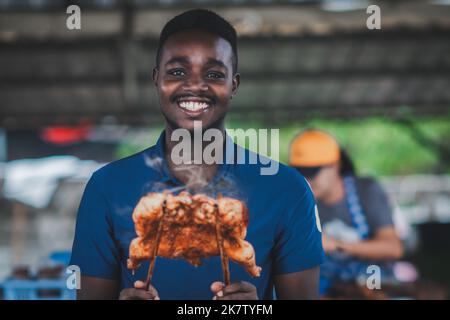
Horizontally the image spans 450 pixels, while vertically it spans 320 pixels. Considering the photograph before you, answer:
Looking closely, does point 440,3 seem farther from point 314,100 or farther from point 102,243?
point 102,243

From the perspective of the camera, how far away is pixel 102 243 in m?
2.03

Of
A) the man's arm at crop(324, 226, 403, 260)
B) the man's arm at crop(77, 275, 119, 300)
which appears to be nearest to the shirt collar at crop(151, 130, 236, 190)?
the man's arm at crop(77, 275, 119, 300)

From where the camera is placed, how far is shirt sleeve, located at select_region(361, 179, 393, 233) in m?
3.47

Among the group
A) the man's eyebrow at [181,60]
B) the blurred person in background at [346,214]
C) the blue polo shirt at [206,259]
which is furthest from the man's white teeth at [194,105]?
the blurred person in background at [346,214]

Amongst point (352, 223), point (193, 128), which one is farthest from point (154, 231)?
point (352, 223)

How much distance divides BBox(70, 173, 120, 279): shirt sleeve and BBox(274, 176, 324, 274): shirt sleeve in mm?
506

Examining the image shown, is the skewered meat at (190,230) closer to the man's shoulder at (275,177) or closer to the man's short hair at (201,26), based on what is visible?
the man's shoulder at (275,177)

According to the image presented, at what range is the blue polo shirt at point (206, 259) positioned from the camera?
202cm

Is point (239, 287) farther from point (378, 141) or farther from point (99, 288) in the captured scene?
point (378, 141)

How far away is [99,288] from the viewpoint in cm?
205

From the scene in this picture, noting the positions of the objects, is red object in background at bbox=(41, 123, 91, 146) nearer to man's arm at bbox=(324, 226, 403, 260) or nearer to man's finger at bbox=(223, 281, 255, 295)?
man's arm at bbox=(324, 226, 403, 260)

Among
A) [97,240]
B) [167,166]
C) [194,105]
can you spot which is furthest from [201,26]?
[97,240]

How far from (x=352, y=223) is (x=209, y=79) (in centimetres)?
172

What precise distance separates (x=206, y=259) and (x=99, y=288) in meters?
0.35
